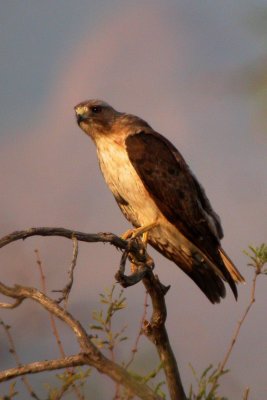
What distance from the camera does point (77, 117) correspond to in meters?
7.95

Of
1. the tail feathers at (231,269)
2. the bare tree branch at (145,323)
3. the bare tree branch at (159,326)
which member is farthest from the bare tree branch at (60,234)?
the tail feathers at (231,269)

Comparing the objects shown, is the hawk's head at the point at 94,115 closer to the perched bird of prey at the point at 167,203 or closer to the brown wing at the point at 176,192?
the perched bird of prey at the point at 167,203

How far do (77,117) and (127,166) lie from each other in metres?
1.06

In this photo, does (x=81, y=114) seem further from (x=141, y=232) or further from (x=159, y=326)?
(x=159, y=326)

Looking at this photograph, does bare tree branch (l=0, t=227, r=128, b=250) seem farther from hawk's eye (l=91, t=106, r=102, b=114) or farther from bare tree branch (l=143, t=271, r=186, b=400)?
hawk's eye (l=91, t=106, r=102, b=114)

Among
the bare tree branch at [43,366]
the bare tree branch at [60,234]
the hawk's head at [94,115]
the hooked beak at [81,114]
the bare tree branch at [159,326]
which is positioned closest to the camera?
the bare tree branch at [43,366]

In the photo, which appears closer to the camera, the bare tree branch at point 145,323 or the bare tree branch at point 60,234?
the bare tree branch at point 145,323

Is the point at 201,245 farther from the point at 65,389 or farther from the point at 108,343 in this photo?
the point at 65,389

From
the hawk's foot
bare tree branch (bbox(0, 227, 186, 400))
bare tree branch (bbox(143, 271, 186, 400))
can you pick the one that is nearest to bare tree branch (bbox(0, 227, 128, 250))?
bare tree branch (bbox(0, 227, 186, 400))

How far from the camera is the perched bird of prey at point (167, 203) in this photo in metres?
7.14

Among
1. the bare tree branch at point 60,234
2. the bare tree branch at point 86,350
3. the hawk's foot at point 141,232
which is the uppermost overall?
the hawk's foot at point 141,232

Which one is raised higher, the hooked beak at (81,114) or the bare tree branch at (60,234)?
the hooked beak at (81,114)

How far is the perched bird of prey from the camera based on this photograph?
23.4 feet

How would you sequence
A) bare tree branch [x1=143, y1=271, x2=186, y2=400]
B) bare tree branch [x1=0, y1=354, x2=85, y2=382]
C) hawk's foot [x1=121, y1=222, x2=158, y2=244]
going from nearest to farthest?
bare tree branch [x1=0, y1=354, x2=85, y2=382] → bare tree branch [x1=143, y1=271, x2=186, y2=400] → hawk's foot [x1=121, y1=222, x2=158, y2=244]
